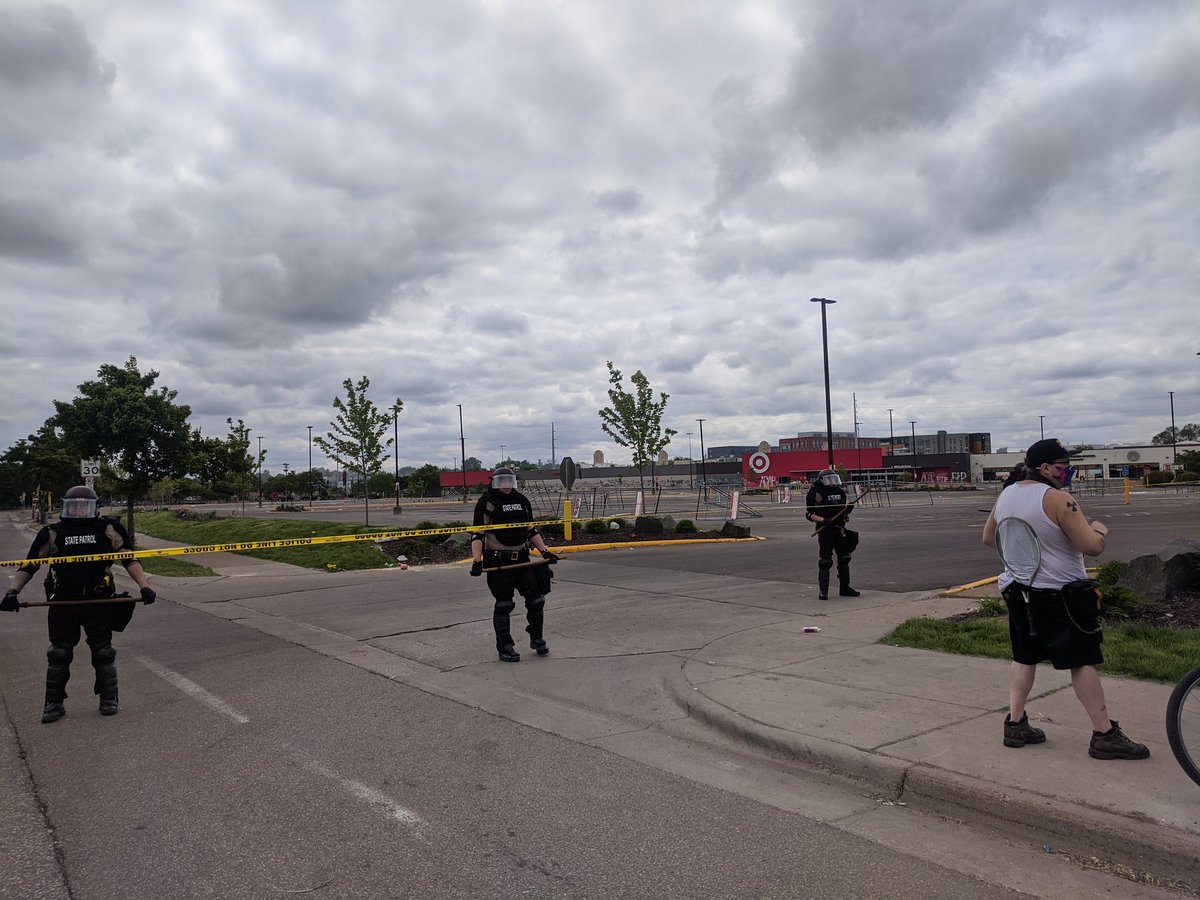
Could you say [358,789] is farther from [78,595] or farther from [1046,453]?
[1046,453]

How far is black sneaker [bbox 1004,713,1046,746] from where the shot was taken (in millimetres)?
4941

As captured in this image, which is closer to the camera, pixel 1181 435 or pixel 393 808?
pixel 393 808

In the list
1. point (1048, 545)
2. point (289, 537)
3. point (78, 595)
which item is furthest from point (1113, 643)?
point (289, 537)

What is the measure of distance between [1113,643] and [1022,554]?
3.16 metres

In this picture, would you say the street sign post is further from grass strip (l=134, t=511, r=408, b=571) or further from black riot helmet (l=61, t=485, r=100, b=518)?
black riot helmet (l=61, t=485, r=100, b=518)

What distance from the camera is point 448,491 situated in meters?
111

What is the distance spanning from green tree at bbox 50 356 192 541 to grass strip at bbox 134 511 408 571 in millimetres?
2760

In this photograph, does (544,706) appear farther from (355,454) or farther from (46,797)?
(355,454)

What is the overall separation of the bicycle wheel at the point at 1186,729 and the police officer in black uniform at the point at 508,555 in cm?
527

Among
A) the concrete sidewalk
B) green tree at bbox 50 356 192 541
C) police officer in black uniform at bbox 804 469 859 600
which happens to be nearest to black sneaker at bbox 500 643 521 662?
the concrete sidewalk

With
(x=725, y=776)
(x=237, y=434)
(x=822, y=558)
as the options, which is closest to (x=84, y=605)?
(x=725, y=776)

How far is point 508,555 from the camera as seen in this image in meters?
Answer: 8.50

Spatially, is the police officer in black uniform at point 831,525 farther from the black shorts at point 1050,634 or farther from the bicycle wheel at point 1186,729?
the bicycle wheel at point 1186,729

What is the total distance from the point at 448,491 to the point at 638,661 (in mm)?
104669
